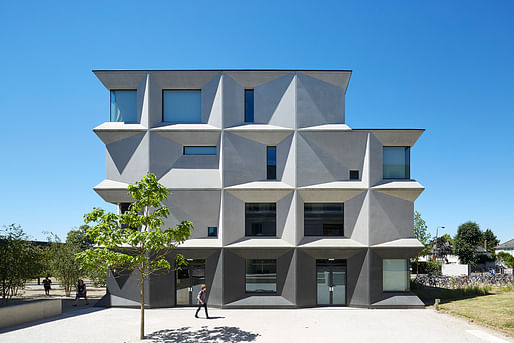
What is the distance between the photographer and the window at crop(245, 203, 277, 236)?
59.0ft

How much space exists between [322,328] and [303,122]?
10.8 m

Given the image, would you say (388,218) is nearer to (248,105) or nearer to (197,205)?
(248,105)

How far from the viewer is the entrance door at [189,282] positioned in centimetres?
1766

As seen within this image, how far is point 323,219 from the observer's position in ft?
59.8

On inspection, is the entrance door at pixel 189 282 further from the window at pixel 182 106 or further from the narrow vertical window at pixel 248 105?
the narrow vertical window at pixel 248 105

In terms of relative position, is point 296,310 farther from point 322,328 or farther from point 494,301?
point 494,301

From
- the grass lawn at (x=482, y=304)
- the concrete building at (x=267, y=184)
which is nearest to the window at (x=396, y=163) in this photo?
the concrete building at (x=267, y=184)

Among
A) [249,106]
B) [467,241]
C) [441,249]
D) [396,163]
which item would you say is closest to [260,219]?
[249,106]

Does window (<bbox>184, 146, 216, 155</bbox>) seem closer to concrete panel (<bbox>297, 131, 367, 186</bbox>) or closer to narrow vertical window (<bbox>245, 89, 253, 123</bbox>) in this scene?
narrow vertical window (<bbox>245, 89, 253, 123</bbox>)

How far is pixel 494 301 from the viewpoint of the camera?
17969 millimetres

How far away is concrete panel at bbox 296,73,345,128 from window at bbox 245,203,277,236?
17.2 ft

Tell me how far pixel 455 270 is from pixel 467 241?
15.8 metres

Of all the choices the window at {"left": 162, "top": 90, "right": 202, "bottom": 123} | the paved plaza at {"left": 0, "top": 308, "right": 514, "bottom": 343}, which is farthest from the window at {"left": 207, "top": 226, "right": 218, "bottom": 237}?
the window at {"left": 162, "top": 90, "right": 202, "bottom": 123}

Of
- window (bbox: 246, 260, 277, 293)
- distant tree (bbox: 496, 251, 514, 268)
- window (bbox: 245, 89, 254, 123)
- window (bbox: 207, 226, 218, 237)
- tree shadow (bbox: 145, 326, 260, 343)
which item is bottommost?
distant tree (bbox: 496, 251, 514, 268)
